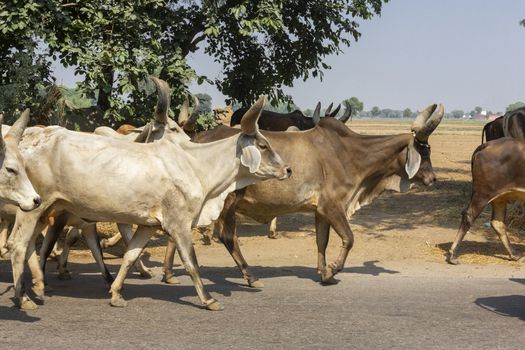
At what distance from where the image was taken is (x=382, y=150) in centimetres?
1016

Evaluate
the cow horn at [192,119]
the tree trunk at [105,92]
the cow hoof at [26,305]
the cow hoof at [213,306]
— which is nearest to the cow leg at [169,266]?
the cow hoof at [213,306]

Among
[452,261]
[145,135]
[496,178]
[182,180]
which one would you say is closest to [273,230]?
[452,261]

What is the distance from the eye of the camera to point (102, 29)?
482 inches

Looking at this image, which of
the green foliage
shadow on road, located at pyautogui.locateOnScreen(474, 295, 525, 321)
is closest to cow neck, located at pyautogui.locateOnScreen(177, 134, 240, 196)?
shadow on road, located at pyautogui.locateOnScreen(474, 295, 525, 321)

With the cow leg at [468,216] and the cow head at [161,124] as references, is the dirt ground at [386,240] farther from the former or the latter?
the cow head at [161,124]

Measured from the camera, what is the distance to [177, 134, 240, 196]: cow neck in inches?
334

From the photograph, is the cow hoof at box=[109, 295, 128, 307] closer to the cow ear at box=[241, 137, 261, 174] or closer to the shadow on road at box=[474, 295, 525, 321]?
the cow ear at box=[241, 137, 261, 174]

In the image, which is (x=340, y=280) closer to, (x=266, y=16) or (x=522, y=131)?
(x=266, y=16)

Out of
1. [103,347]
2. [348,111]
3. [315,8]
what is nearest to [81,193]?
[103,347]

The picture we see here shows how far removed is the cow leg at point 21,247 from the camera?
7.79m

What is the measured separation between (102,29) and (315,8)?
3.67 meters

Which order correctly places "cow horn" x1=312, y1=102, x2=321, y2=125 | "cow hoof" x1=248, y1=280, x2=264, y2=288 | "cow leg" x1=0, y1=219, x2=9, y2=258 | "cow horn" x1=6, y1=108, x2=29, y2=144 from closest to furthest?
"cow horn" x1=6, y1=108, x2=29, y2=144 < "cow hoof" x1=248, y1=280, x2=264, y2=288 < "cow leg" x1=0, y1=219, x2=9, y2=258 < "cow horn" x1=312, y1=102, x2=321, y2=125

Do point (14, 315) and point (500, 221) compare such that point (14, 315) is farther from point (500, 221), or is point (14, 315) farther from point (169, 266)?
point (500, 221)

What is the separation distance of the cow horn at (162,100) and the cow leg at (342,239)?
2.06 meters
